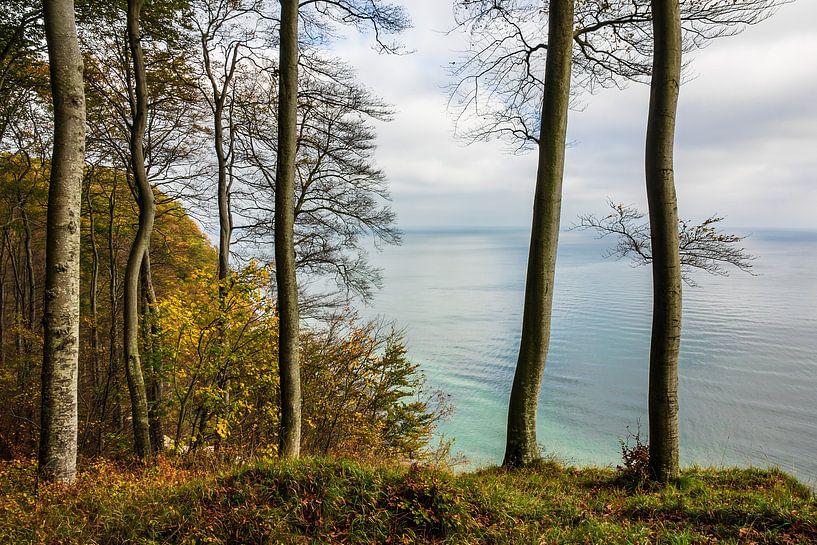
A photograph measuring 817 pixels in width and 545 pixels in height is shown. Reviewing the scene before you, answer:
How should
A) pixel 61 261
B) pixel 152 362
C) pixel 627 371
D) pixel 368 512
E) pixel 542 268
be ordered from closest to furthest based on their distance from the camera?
pixel 368 512 → pixel 61 261 → pixel 542 268 → pixel 152 362 → pixel 627 371

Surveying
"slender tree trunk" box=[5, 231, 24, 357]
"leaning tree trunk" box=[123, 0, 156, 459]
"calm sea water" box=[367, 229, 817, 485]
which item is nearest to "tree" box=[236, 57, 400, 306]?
"leaning tree trunk" box=[123, 0, 156, 459]

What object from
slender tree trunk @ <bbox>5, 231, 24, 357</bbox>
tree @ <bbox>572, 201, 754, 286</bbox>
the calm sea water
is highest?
tree @ <bbox>572, 201, 754, 286</bbox>

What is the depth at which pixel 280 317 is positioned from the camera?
5.30 m

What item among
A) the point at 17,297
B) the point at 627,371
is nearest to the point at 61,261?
the point at 17,297

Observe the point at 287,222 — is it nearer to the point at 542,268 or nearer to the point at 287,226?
the point at 287,226

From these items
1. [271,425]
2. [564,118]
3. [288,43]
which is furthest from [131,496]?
[271,425]

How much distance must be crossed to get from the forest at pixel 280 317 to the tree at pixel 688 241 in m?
0.04

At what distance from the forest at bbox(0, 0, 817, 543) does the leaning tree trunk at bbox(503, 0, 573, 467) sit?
0.03m

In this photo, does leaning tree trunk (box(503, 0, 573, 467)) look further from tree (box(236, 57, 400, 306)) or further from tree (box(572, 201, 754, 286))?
tree (box(236, 57, 400, 306))

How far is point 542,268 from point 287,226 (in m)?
3.21

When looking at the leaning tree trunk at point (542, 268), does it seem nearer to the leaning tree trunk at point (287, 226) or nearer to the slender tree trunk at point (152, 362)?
the leaning tree trunk at point (287, 226)

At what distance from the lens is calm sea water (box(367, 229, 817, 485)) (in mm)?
16672

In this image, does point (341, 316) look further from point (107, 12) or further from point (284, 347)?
point (107, 12)

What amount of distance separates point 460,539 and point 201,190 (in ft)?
35.2
